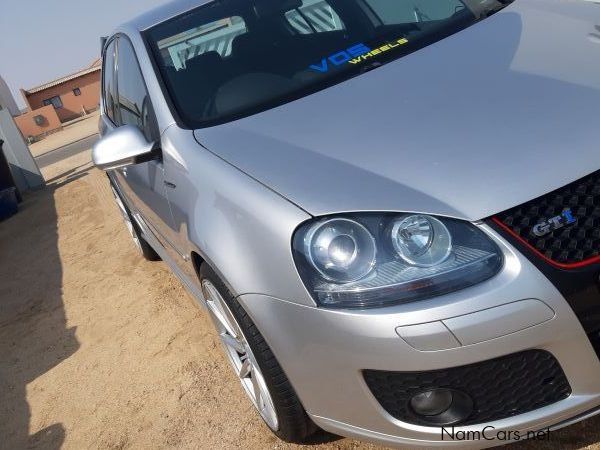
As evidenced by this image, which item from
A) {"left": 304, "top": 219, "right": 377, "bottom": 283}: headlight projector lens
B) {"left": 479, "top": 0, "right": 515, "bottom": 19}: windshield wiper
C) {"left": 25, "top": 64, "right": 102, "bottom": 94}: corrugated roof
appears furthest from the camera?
{"left": 25, "top": 64, "right": 102, "bottom": 94}: corrugated roof

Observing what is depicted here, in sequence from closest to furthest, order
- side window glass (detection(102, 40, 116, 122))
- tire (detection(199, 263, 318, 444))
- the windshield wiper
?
tire (detection(199, 263, 318, 444)) → the windshield wiper → side window glass (detection(102, 40, 116, 122))

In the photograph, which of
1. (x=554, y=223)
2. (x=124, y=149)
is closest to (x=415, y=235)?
(x=554, y=223)

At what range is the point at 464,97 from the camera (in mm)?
1951

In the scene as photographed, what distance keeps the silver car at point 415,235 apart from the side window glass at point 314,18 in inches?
18.1

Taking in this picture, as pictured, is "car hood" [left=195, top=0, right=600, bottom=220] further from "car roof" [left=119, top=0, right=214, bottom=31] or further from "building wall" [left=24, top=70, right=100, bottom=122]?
"building wall" [left=24, top=70, right=100, bottom=122]

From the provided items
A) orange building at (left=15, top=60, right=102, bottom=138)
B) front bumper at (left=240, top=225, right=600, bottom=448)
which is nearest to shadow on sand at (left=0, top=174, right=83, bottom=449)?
front bumper at (left=240, top=225, right=600, bottom=448)

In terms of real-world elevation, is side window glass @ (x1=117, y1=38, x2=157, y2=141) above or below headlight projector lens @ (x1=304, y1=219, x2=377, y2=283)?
above

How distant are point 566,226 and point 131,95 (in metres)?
2.30

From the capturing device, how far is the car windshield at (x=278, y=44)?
2.52 meters

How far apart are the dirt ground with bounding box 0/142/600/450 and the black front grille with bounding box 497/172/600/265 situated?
0.81 m

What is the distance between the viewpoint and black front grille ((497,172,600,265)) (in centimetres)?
154

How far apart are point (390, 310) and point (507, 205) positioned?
1.29 feet

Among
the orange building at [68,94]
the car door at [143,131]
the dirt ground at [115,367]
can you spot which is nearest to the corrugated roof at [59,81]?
the orange building at [68,94]

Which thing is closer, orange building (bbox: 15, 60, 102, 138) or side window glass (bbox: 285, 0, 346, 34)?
side window glass (bbox: 285, 0, 346, 34)
